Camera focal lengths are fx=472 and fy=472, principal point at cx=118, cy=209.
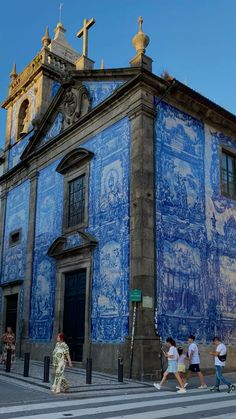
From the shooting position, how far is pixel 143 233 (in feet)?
42.6

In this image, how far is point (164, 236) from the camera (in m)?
13.6

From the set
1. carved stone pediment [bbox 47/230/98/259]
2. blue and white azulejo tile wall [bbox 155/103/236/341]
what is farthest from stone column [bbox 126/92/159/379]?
carved stone pediment [bbox 47/230/98/259]

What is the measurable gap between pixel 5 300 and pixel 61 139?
24.8 ft

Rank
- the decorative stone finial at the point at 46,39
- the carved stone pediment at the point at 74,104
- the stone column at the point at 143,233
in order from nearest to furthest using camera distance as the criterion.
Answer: the stone column at the point at 143,233 < the carved stone pediment at the point at 74,104 < the decorative stone finial at the point at 46,39

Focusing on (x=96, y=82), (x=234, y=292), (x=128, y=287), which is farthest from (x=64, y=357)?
(x=96, y=82)

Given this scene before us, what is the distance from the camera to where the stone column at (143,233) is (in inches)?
475

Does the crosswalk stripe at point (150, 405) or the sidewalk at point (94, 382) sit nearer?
the crosswalk stripe at point (150, 405)

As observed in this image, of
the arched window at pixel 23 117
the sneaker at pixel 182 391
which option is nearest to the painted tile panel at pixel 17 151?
the arched window at pixel 23 117

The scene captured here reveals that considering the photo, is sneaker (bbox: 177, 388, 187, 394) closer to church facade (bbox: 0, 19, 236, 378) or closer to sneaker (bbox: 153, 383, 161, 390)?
sneaker (bbox: 153, 383, 161, 390)

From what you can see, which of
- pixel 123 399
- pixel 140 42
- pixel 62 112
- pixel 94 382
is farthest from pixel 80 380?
pixel 62 112

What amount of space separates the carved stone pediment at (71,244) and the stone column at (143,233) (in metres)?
2.18

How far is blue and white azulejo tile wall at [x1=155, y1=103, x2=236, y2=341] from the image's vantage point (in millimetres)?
13469

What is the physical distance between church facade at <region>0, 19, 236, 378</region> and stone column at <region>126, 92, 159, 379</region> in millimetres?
32

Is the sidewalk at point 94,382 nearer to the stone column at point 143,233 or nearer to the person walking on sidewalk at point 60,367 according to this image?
the person walking on sidewalk at point 60,367
